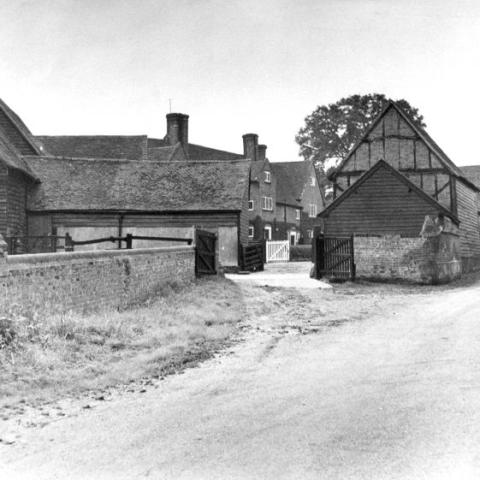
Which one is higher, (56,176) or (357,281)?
(56,176)

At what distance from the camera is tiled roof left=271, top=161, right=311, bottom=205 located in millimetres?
57688

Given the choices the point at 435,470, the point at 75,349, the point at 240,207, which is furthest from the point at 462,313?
the point at 240,207

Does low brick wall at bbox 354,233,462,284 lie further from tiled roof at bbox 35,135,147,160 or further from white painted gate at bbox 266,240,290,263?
tiled roof at bbox 35,135,147,160

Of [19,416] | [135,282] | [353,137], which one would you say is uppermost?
[353,137]

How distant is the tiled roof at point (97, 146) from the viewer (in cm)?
4491

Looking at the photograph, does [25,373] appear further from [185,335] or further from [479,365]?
[479,365]

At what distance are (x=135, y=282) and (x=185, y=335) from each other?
4259 mm

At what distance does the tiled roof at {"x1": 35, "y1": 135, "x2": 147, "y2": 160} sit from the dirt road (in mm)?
36879

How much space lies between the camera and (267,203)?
52688 mm

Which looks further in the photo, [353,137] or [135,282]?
[353,137]

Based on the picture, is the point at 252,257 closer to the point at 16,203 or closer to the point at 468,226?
the point at 16,203

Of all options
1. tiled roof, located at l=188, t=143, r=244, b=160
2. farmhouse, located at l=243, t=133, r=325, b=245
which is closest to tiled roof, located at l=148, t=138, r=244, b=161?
tiled roof, located at l=188, t=143, r=244, b=160

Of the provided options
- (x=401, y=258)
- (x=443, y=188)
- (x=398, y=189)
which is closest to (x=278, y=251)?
(x=443, y=188)

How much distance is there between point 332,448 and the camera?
4844 millimetres
